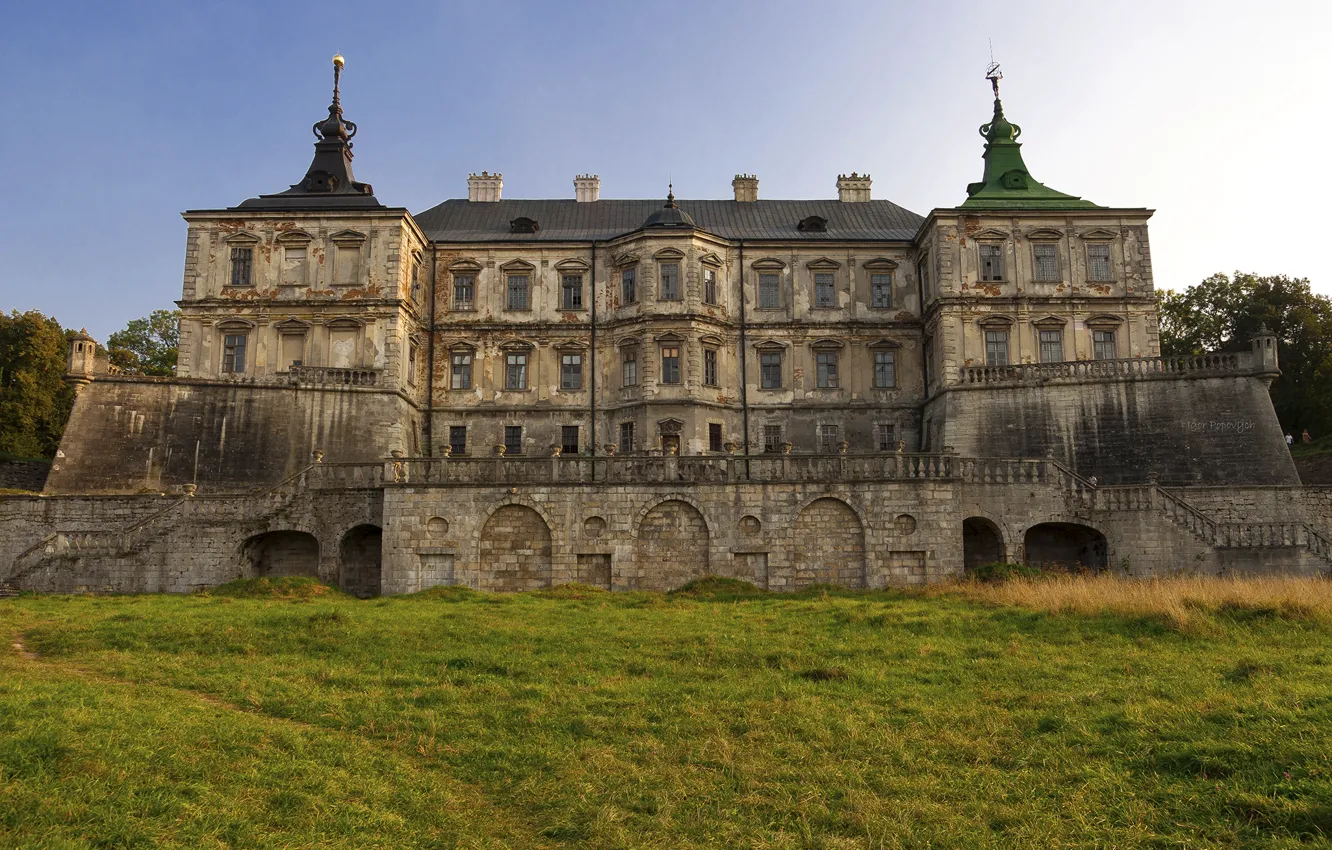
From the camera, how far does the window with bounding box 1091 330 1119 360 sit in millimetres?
39906

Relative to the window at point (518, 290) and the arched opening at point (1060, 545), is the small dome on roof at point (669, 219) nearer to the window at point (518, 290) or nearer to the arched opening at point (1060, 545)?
the window at point (518, 290)

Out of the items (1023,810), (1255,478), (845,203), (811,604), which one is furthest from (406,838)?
(845,203)

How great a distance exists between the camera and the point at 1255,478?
3450 centimetres

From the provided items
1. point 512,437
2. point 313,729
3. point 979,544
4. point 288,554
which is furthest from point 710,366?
point 313,729

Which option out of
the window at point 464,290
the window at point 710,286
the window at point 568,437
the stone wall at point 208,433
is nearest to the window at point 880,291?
the window at point 710,286

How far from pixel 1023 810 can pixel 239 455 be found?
3364 cm

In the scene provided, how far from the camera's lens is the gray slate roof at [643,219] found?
44625mm

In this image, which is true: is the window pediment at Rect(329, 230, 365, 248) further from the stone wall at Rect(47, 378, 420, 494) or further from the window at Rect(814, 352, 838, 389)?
the window at Rect(814, 352, 838, 389)

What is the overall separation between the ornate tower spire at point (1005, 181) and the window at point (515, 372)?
20234 millimetres

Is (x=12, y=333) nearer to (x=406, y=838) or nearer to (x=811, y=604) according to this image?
(x=811, y=604)

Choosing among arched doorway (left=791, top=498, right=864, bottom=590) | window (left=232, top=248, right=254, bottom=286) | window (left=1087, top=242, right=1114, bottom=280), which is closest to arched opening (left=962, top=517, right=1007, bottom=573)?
arched doorway (left=791, top=498, right=864, bottom=590)

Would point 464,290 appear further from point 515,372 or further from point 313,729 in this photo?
point 313,729

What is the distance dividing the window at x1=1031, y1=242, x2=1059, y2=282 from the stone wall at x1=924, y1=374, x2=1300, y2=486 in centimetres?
553

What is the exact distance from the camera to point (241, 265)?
40.2 m
